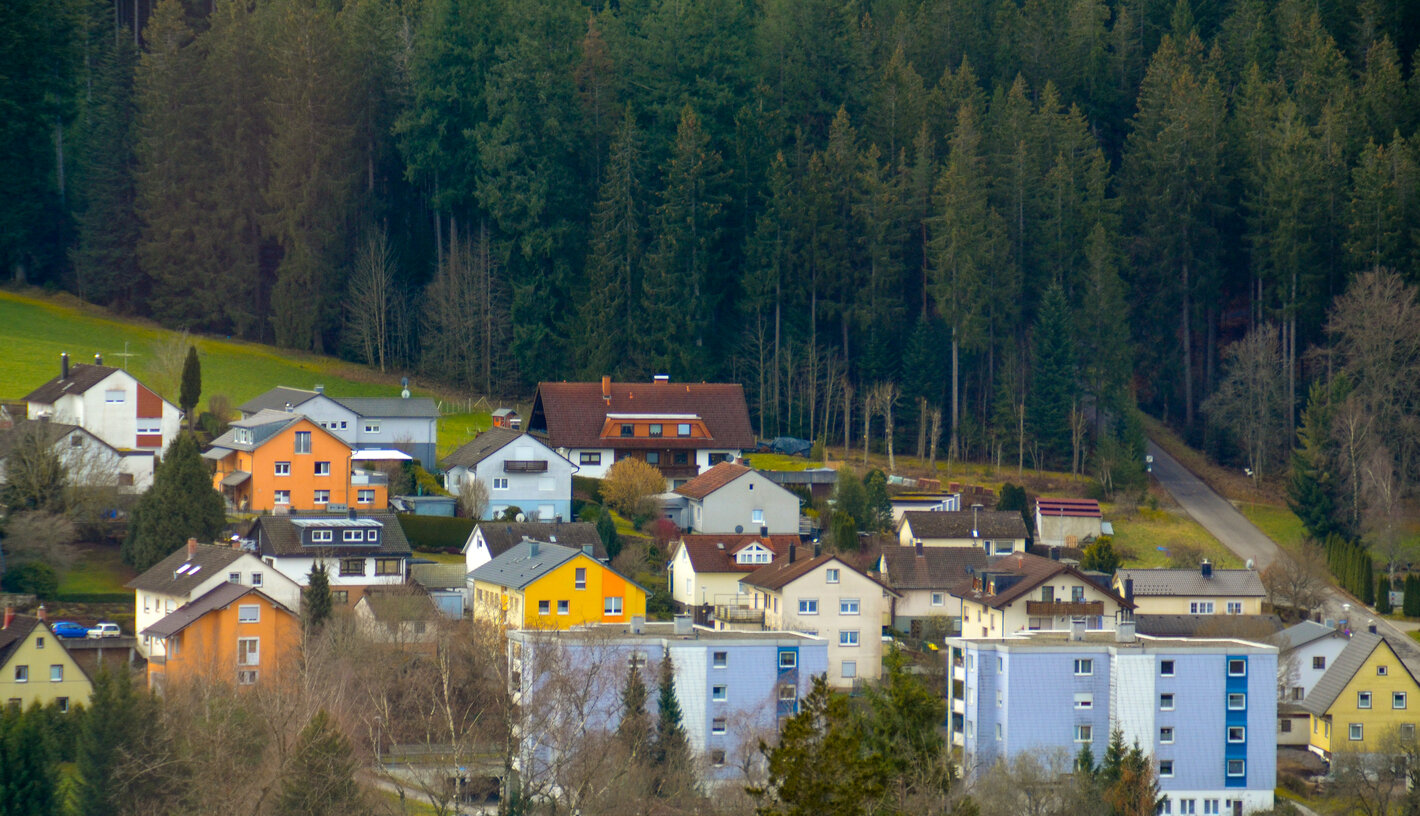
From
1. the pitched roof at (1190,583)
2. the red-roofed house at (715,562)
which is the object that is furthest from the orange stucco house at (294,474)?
the pitched roof at (1190,583)

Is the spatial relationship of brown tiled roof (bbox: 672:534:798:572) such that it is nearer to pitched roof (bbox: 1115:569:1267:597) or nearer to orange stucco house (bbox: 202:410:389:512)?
pitched roof (bbox: 1115:569:1267:597)

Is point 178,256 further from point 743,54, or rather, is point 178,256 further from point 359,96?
point 743,54

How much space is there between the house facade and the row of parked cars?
15614mm

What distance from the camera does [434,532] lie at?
61.4 metres

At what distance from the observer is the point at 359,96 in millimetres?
84625

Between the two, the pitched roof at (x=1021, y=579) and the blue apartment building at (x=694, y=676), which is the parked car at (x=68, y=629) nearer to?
the blue apartment building at (x=694, y=676)

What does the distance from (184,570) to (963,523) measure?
82.6 ft

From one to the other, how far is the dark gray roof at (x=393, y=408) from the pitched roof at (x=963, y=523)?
59.1 feet

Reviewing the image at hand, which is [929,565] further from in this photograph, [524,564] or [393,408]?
[393,408]

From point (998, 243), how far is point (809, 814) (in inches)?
2106

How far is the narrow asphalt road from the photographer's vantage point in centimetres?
5875

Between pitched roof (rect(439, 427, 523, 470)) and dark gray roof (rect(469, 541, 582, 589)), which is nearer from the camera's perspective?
dark gray roof (rect(469, 541, 582, 589))

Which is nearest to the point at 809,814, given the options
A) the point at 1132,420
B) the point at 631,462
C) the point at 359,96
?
the point at 631,462

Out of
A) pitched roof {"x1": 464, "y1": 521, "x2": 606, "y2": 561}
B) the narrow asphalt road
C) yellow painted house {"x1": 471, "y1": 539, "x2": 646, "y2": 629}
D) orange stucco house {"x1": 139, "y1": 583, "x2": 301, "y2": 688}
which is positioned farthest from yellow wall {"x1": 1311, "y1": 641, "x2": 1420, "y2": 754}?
orange stucco house {"x1": 139, "y1": 583, "x2": 301, "y2": 688}
